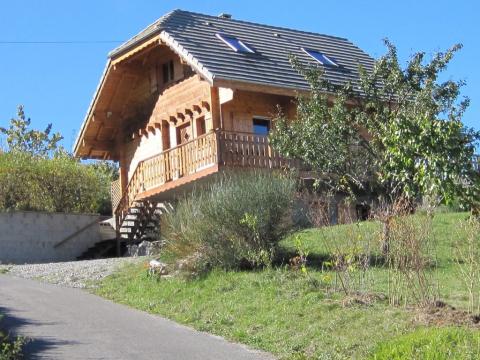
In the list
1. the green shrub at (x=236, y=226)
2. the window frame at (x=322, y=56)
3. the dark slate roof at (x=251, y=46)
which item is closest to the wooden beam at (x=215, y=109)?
the dark slate roof at (x=251, y=46)

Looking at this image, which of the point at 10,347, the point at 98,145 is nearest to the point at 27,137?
the point at 98,145

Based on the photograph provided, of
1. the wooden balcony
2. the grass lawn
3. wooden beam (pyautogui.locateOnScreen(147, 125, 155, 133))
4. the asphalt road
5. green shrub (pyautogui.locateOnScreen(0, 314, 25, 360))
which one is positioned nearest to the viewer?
green shrub (pyautogui.locateOnScreen(0, 314, 25, 360))

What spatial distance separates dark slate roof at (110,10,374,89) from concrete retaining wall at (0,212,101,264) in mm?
5406

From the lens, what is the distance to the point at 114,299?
16.0 metres

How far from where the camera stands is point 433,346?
9.46m

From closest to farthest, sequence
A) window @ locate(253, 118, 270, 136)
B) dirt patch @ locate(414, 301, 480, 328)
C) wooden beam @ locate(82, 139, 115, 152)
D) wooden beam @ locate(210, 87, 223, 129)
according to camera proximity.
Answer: dirt patch @ locate(414, 301, 480, 328), wooden beam @ locate(210, 87, 223, 129), window @ locate(253, 118, 270, 136), wooden beam @ locate(82, 139, 115, 152)

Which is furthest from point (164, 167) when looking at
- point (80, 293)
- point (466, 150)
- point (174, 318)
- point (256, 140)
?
point (466, 150)

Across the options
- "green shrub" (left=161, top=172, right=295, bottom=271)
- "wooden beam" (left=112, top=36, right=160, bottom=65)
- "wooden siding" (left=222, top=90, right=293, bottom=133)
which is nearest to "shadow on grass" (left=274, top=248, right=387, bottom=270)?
"green shrub" (left=161, top=172, right=295, bottom=271)

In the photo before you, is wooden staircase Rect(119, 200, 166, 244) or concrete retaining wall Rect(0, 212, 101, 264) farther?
wooden staircase Rect(119, 200, 166, 244)

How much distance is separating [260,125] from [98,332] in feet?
47.0

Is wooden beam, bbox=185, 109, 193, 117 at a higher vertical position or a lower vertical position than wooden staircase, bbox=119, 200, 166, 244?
higher

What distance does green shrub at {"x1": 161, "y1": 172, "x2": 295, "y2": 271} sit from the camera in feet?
52.1

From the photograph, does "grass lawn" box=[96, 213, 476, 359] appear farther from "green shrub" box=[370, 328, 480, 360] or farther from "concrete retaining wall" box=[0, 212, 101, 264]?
"concrete retaining wall" box=[0, 212, 101, 264]

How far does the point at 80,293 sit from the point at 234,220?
330 centimetres
